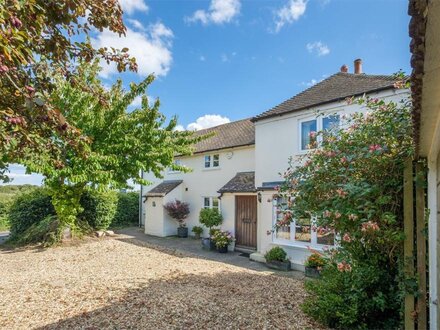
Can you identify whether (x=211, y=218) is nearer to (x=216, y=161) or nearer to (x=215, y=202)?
(x=215, y=202)

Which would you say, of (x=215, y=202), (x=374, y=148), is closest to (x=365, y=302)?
(x=374, y=148)

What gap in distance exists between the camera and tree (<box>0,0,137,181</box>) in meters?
2.31

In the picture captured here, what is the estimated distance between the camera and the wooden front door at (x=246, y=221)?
1365 centimetres

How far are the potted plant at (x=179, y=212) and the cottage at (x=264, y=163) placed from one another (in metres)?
0.51

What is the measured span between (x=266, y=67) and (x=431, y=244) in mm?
10201

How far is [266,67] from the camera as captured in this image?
11984 mm

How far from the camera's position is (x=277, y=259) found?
415 inches

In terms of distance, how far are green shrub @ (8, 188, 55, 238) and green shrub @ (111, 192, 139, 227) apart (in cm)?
681

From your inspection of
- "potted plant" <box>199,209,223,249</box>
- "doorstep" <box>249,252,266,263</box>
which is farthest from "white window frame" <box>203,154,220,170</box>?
"doorstep" <box>249,252,266,263</box>

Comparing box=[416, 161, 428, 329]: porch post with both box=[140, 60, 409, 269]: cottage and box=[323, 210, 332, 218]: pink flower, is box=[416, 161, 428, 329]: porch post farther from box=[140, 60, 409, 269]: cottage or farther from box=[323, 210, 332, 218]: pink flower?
→ box=[140, 60, 409, 269]: cottage

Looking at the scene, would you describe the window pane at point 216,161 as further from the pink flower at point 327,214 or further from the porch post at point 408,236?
the porch post at point 408,236

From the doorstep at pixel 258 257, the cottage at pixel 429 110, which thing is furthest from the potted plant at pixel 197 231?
the cottage at pixel 429 110

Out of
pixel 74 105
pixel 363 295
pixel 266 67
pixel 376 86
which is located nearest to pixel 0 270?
pixel 74 105

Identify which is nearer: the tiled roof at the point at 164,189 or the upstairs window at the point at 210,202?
the upstairs window at the point at 210,202
